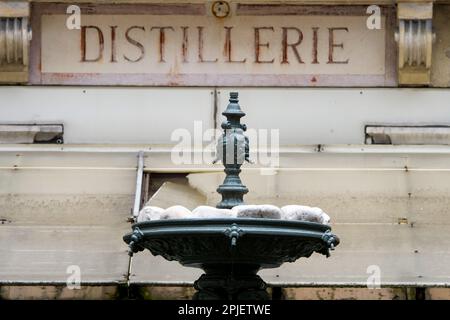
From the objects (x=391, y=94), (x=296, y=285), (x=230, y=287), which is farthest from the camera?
(x=391, y=94)

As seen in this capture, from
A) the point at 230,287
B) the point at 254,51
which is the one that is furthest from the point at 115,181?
the point at 230,287

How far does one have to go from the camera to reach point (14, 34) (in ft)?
64.3

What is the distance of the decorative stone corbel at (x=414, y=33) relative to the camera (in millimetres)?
19547

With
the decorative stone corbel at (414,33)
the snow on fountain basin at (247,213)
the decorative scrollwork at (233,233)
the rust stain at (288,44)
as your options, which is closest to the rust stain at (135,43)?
the rust stain at (288,44)

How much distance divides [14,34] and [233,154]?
434cm

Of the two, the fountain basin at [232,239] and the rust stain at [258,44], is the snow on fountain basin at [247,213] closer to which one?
the fountain basin at [232,239]

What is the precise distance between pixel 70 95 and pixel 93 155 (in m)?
0.57

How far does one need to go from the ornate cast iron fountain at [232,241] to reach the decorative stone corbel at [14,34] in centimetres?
423

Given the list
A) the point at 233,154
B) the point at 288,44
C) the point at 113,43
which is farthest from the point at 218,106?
the point at 233,154

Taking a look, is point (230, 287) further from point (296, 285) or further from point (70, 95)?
point (70, 95)

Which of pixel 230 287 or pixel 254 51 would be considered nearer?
pixel 230 287

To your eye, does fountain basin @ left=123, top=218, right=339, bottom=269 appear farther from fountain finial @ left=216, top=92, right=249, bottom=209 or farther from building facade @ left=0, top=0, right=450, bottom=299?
building facade @ left=0, top=0, right=450, bottom=299

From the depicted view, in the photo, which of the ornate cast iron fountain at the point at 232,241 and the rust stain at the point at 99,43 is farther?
the rust stain at the point at 99,43

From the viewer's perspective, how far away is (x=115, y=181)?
767 inches
